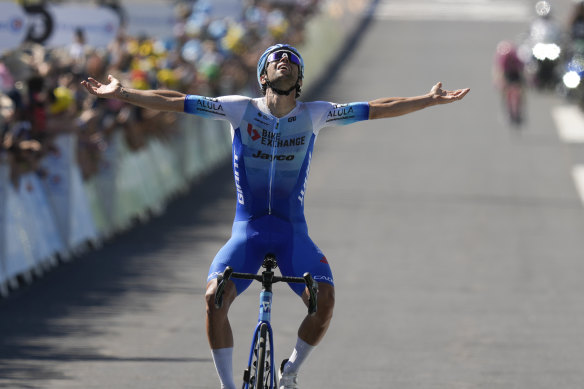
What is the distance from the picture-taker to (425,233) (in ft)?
70.0

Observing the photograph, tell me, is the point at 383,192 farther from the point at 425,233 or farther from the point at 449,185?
the point at 425,233

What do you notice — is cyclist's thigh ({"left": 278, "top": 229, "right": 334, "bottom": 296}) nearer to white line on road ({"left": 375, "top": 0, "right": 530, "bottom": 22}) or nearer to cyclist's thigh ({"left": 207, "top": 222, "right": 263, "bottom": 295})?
cyclist's thigh ({"left": 207, "top": 222, "right": 263, "bottom": 295})

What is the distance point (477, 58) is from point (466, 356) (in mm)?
44968

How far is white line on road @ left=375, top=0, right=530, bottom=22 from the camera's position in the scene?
73.2 metres

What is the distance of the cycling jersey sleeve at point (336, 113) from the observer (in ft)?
28.4

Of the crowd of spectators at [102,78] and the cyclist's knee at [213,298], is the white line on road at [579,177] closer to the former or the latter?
the crowd of spectators at [102,78]

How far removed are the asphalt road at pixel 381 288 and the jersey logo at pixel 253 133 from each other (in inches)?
102

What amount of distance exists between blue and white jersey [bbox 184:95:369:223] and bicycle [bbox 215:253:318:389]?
578mm

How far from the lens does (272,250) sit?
8.57 m

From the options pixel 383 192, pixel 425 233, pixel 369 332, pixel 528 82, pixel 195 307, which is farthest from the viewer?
pixel 528 82

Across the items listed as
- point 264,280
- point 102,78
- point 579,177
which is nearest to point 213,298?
point 264,280

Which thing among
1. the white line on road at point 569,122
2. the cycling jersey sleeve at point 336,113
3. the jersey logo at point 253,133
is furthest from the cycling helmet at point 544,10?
the jersey logo at point 253,133

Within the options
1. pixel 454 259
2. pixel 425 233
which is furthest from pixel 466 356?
pixel 425 233

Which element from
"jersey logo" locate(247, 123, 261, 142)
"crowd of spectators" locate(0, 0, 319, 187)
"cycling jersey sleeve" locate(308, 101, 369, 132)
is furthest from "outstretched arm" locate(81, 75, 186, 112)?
"crowd of spectators" locate(0, 0, 319, 187)
